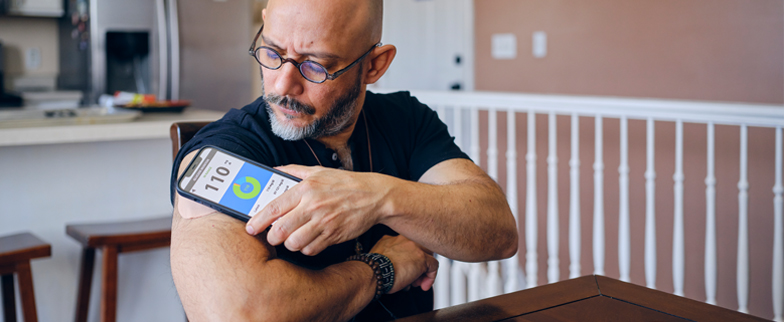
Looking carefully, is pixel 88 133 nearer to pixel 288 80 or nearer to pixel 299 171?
pixel 288 80

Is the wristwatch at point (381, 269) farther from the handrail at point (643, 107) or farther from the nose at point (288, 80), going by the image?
the handrail at point (643, 107)

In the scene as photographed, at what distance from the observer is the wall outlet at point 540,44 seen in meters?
3.51

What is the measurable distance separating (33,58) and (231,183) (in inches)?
158

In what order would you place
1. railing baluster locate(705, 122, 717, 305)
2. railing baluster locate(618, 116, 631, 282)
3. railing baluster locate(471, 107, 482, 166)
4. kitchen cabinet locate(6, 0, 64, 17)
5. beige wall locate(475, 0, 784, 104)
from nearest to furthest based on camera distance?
1. railing baluster locate(705, 122, 717, 305)
2. railing baluster locate(618, 116, 631, 282)
3. railing baluster locate(471, 107, 482, 166)
4. beige wall locate(475, 0, 784, 104)
5. kitchen cabinet locate(6, 0, 64, 17)

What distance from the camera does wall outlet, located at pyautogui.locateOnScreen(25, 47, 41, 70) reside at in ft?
13.5

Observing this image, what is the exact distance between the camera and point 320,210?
34.5 inches

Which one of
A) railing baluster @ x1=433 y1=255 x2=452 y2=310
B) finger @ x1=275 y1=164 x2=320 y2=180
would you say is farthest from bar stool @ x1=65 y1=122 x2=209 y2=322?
railing baluster @ x1=433 y1=255 x2=452 y2=310

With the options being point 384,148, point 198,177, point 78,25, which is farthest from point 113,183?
point 78,25

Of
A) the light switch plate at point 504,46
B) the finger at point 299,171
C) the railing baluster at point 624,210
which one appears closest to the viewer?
the finger at point 299,171

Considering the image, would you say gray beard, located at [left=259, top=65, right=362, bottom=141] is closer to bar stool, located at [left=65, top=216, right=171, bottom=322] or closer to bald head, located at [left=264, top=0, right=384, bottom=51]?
bald head, located at [left=264, top=0, right=384, bottom=51]

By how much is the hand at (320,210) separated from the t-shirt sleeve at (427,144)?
321 millimetres

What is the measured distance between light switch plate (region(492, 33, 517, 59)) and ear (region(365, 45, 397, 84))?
2.58m

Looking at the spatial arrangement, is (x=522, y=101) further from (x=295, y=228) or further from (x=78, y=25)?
(x=78, y=25)

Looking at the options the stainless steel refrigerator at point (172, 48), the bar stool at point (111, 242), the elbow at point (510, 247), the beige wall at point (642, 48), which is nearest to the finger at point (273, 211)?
the elbow at point (510, 247)
